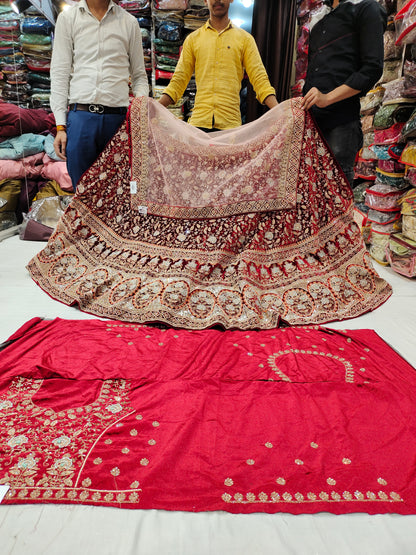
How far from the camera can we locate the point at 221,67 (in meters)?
2.35

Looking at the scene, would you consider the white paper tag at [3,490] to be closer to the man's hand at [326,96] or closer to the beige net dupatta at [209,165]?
the beige net dupatta at [209,165]

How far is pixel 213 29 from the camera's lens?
234 centimetres

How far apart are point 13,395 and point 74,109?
5.42 feet

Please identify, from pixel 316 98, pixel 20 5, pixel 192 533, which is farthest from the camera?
pixel 20 5

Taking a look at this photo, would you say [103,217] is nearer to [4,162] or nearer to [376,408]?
[376,408]

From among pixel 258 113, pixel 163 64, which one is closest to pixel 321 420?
pixel 258 113

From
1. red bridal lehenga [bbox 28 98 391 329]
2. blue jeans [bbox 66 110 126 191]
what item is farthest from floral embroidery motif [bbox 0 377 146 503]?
blue jeans [bbox 66 110 126 191]

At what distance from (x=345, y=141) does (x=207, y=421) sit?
165cm

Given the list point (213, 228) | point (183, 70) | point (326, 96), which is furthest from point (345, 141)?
point (183, 70)

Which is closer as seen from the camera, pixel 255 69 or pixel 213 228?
pixel 213 228

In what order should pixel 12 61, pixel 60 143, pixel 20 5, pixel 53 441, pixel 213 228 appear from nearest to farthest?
pixel 53 441 < pixel 213 228 < pixel 60 143 < pixel 20 5 < pixel 12 61

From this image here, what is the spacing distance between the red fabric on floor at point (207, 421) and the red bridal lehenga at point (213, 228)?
13.1 inches

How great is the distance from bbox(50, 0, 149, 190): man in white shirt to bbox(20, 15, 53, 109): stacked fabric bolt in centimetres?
202

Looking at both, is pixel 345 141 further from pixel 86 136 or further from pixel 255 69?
pixel 86 136
